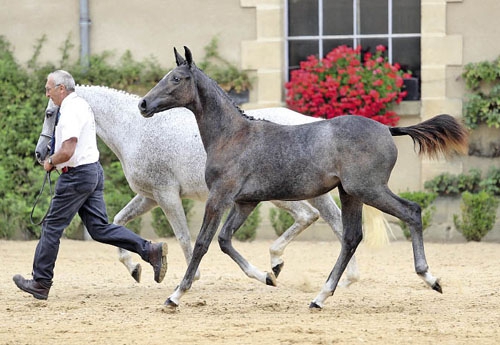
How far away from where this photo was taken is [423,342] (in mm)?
5617

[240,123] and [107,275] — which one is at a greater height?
[240,123]

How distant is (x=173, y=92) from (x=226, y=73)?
525cm

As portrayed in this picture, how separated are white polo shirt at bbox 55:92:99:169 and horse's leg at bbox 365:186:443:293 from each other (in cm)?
220

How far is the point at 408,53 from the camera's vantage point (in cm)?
1226

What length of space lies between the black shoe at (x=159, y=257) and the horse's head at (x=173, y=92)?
1225mm

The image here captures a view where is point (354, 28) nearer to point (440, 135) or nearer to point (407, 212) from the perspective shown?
point (440, 135)

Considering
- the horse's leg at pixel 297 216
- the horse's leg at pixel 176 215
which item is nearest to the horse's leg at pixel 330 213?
the horse's leg at pixel 297 216

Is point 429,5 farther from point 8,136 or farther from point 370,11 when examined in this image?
point 8,136

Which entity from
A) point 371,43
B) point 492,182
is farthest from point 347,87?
point 492,182

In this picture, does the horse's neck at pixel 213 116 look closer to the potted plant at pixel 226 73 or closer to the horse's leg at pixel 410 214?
the horse's leg at pixel 410 214

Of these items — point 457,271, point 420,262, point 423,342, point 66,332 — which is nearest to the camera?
point 423,342

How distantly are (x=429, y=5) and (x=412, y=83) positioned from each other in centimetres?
97

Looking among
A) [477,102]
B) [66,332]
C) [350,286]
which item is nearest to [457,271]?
[350,286]

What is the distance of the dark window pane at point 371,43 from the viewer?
40.2ft
